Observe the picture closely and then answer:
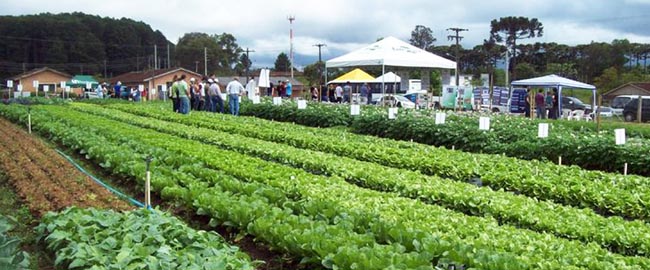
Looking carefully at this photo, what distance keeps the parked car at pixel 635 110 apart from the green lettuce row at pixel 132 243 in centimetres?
2766

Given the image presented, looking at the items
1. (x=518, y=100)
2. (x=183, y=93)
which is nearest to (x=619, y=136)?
(x=183, y=93)

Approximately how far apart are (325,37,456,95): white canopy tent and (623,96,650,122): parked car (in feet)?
32.9

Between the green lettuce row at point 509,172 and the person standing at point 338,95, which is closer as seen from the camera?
the green lettuce row at point 509,172

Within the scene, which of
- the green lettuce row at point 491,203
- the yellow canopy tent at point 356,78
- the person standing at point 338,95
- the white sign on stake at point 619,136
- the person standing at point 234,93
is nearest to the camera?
the green lettuce row at point 491,203

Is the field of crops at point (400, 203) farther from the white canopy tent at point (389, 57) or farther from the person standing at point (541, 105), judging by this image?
the person standing at point (541, 105)

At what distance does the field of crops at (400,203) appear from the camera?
500 cm

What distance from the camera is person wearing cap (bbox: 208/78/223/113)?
76.5 ft

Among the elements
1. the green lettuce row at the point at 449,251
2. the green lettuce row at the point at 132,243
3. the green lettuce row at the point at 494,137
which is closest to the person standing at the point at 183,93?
the green lettuce row at the point at 494,137

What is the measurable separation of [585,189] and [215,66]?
101 metres

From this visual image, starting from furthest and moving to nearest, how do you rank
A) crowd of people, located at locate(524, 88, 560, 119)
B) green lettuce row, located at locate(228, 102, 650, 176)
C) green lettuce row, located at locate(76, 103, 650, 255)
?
crowd of people, located at locate(524, 88, 560, 119) < green lettuce row, located at locate(228, 102, 650, 176) < green lettuce row, located at locate(76, 103, 650, 255)

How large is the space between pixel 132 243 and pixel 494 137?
35.1 ft

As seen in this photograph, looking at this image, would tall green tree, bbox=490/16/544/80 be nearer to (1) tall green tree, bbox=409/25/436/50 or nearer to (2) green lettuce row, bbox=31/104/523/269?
(1) tall green tree, bbox=409/25/436/50

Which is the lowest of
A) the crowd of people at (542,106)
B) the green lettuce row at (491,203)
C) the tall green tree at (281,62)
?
the green lettuce row at (491,203)

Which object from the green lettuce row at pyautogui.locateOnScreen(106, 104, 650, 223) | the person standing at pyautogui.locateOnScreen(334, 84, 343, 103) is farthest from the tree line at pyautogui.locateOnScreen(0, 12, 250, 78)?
the green lettuce row at pyautogui.locateOnScreen(106, 104, 650, 223)
